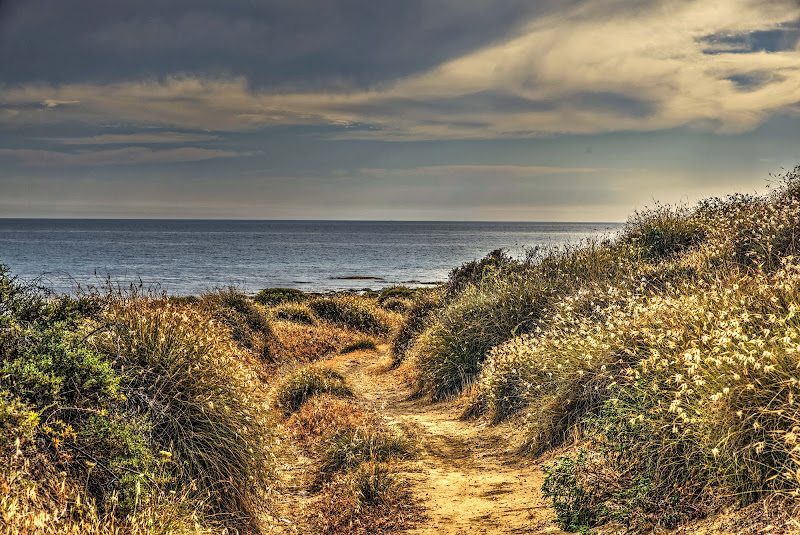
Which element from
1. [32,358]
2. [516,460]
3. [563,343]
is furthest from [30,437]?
[563,343]

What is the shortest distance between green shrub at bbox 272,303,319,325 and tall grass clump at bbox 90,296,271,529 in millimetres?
18523

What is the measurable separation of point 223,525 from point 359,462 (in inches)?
99.3

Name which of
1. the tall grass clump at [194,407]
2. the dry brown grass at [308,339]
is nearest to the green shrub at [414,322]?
the dry brown grass at [308,339]

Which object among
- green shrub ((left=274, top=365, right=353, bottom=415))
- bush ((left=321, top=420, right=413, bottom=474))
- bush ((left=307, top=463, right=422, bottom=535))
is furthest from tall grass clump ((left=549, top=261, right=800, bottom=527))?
green shrub ((left=274, top=365, right=353, bottom=415))

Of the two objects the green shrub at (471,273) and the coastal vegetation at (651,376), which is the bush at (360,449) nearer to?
the coastal vegetation at (651,376)

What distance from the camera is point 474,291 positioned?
579 inches

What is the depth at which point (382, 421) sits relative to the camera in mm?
10750

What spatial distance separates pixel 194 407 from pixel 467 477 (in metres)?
3.86

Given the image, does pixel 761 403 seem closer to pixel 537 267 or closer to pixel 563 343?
pixel 563 343

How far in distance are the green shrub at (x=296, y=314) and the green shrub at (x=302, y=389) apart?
12669 millimetres

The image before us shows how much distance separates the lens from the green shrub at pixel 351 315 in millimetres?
26703

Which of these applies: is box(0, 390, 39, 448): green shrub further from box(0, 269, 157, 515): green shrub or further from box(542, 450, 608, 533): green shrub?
box(542, 450, 608, 533): green shrub

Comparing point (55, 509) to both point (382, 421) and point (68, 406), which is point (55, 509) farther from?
point (382, 421)

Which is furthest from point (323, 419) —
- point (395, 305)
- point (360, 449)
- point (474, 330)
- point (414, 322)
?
point (395, 305)
